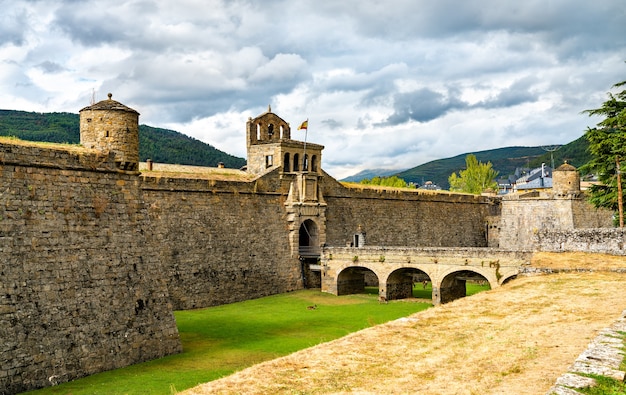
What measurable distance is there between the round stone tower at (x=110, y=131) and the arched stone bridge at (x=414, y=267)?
16185 mm

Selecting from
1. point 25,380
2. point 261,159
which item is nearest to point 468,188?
point 261,159

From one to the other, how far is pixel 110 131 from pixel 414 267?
1730 cm

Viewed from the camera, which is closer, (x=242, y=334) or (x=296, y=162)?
(x=242, y=334)

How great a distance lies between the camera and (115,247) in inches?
698

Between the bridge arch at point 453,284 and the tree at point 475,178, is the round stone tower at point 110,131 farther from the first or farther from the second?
the tree at point 475,178

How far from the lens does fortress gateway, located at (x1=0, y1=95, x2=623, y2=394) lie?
593 inches

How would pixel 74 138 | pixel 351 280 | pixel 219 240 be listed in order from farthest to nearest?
pixel 74 138
pixel 351 280
pixel 219 240

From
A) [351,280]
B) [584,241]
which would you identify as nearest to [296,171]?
[351,280]

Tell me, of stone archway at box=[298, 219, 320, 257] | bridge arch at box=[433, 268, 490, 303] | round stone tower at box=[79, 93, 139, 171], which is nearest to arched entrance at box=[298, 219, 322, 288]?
stone archway at box=[298, 219, 320, 257]

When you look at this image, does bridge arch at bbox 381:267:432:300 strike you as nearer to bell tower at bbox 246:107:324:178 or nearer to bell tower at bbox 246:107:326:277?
bell tower at bbox 246:107:326:277

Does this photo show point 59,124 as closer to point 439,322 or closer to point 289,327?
point 289,327

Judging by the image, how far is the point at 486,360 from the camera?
10.8 metres

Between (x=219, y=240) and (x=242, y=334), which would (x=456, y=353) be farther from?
(x=219, y=240)

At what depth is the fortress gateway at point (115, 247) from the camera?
49.4ft
